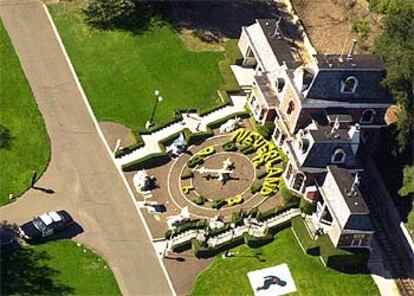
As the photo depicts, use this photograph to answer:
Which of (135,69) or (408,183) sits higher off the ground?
(135,69)

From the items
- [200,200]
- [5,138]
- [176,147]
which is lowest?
[200,200]

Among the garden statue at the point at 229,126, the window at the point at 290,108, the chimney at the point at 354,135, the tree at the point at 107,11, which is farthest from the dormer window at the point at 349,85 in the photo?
the tree at the point at 107,11

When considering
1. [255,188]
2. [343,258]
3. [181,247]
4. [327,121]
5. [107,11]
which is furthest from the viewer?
[107,11]

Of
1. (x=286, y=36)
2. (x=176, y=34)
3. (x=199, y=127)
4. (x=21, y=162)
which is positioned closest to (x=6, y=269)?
(x=21, y=162)

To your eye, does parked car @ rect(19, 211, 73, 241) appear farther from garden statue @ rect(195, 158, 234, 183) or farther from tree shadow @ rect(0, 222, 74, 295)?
garden statue @ rect(195, 158, 234, 183)

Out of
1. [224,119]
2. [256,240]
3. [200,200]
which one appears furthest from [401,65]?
[200,200]

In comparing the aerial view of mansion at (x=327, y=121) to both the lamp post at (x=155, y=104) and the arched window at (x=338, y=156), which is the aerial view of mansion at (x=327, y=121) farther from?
the lamp post at (x=155, y=104)

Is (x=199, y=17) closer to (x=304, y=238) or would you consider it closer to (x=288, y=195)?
(x=288, y=195)
